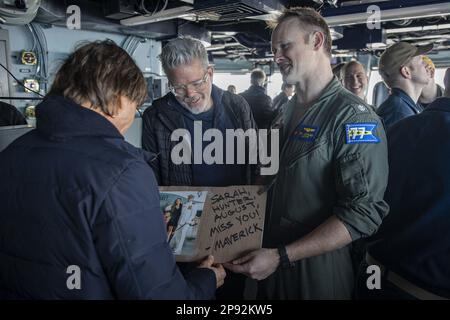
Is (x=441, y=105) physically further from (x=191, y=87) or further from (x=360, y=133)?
(x=191, y=87)

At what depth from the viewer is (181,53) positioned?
177 centimetres

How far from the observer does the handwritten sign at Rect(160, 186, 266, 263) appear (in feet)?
4.42

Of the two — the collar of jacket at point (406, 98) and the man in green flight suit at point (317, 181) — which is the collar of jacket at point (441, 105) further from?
the collar of jacket at point (406, 98)

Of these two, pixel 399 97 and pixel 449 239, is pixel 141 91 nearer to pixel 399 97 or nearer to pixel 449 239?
pixel 449 239

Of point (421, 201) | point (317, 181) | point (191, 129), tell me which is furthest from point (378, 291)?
point (191, 129)

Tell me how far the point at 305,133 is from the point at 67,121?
85 cm

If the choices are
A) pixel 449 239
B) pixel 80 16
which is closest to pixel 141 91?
pixel 449 239

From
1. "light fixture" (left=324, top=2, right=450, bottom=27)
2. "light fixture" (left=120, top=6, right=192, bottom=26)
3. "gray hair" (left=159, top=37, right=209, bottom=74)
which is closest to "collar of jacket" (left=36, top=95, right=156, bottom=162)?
"gray hair" (left=159, top=37, right=209, bottom=74)

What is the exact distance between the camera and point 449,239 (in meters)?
1.27

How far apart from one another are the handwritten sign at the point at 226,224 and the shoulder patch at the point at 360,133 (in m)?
0.40

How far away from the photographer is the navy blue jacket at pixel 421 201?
1281 millimetres

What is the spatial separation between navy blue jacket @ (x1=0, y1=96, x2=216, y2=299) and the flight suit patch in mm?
676

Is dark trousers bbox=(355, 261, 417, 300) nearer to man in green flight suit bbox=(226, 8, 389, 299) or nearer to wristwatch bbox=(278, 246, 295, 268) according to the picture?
man in green flight suit bbox=(226, 8, 389, 299)

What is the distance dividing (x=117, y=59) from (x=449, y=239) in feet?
3.93
